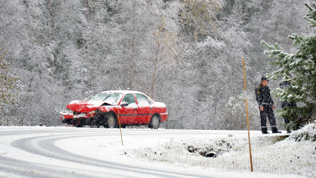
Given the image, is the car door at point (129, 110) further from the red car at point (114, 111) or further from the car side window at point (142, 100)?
the car side window at point (142, 100)

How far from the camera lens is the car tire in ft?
55.1

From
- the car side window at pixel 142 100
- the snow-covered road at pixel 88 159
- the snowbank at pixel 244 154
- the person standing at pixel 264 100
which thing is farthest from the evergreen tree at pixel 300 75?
the car side window at pixel 142 100

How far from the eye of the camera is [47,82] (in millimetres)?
27000

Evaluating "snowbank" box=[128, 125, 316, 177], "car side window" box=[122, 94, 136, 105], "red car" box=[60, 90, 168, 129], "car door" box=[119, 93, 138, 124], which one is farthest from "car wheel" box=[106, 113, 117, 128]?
"snowbank" box=[128, 125, 316, 177]

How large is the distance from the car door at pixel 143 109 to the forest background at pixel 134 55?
20.4ft

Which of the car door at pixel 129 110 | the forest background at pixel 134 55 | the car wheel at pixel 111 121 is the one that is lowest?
the car wheel at pixel 111 121

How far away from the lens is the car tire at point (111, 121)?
55.1 ft

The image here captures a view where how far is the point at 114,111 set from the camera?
16.9 m

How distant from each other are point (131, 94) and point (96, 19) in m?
14.0

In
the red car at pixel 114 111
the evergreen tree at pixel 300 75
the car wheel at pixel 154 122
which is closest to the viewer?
the evergreen tree at pixel 300 75

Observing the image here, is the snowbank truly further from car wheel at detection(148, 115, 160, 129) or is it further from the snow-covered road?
car wheel at detection(148, 115, 160, 129)

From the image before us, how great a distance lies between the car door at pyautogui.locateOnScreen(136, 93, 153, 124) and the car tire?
114 centimetres

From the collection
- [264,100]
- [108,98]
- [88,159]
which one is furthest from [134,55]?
[88,159]

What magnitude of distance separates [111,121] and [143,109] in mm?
1679
